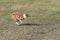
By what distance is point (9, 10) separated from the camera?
1873 centimetres

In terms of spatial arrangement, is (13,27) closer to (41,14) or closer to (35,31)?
(35,31)

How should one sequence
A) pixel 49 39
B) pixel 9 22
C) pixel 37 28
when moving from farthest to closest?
pixel 9 22 < pixel 37 28 < pixel 49 39

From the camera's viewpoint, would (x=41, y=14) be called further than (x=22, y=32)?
Yes

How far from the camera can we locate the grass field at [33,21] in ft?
37.5

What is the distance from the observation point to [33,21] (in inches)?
589

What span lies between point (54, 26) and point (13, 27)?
6.51 ft

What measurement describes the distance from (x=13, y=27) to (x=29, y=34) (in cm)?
171

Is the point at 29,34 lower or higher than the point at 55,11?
higher

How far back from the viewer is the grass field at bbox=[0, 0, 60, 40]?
1143 cm

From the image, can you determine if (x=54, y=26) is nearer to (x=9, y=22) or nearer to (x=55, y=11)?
(x=9, y=22)

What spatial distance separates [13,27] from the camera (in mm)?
13141

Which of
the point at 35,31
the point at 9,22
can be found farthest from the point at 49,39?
the point at 9,22

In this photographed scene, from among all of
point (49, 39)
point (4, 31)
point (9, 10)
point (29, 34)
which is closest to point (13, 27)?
point (4, 31)

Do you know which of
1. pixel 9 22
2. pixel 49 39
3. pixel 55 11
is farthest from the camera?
pixel 55 11
